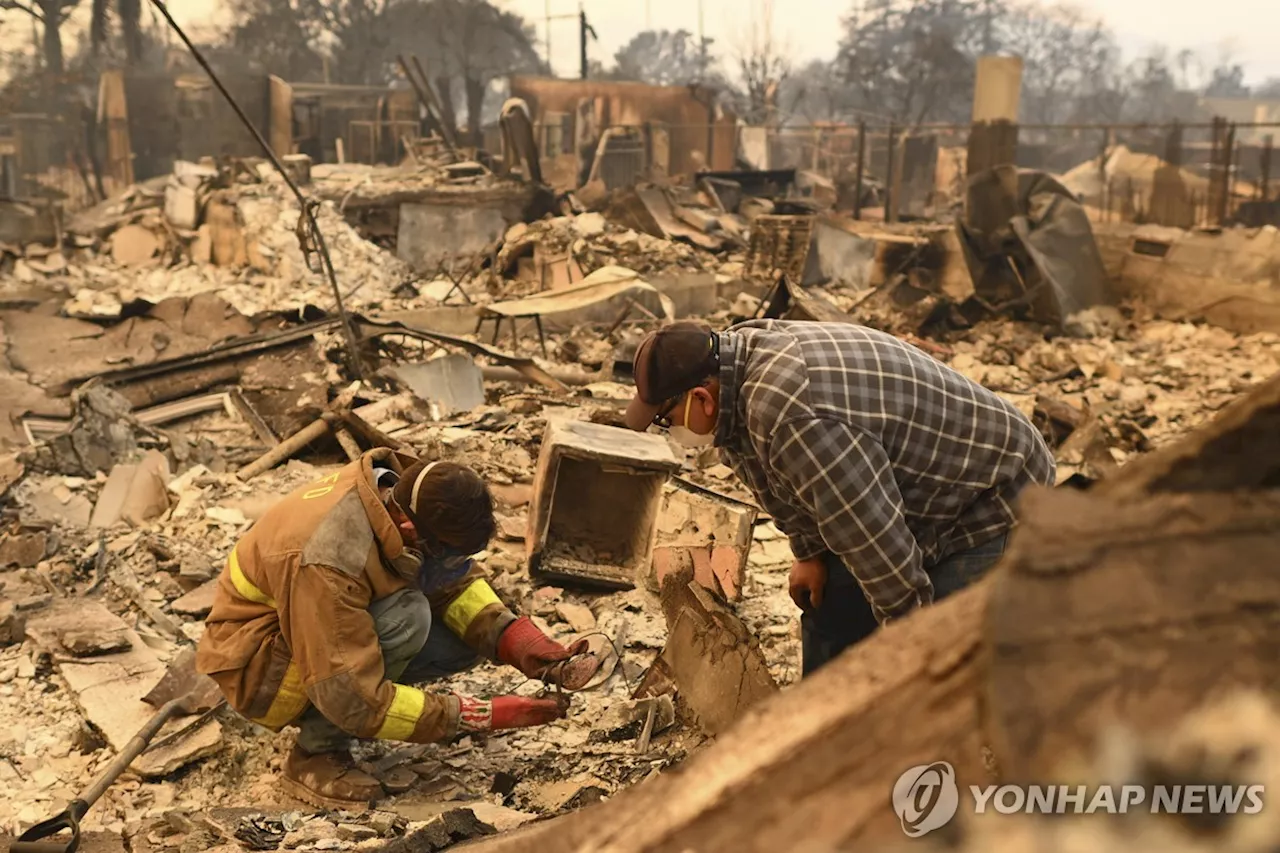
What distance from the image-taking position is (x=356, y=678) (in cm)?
305

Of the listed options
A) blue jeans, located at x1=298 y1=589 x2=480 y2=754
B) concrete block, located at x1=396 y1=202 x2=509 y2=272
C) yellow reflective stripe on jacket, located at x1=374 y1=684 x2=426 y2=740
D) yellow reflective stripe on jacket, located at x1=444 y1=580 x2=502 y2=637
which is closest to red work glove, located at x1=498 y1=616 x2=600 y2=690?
yellow reflective stripe on jacket, located at x1=444 y1=580 x2=502 y2=637

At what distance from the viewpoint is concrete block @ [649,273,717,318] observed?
1227cm

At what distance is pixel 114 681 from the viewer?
403 centimetres

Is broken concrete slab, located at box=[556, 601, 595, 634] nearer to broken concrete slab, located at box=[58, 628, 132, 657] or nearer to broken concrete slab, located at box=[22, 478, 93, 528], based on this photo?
broken concrete slab, located at box=[58, 628, 132, 657]

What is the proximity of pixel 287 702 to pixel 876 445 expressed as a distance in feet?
6.45

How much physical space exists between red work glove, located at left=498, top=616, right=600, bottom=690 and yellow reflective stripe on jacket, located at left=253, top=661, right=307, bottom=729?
2.23ft

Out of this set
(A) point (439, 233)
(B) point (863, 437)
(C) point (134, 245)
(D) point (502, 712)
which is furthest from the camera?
(C) point (134, 245)

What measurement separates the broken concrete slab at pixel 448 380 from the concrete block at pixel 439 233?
787 cm

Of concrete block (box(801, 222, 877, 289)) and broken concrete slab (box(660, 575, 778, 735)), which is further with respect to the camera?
concrete block (box(801, 222, 877, 289))

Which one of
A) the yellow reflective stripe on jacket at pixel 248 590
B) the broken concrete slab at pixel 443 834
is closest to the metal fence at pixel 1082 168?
the yellow reflective stripe on jacket at pixel 248 590

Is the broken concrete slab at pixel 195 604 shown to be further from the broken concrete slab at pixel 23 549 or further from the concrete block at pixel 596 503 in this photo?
the concrete block at pixel 596 503

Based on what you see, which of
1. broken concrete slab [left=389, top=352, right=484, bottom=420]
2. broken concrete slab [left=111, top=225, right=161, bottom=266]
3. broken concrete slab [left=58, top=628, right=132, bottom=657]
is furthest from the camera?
broken concrete slab [left=111, top=225, right=161, bottom=266]

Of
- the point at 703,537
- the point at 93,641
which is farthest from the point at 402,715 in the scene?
the point at 703,537

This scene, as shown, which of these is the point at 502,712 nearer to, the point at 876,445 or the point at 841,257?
the point at 876,445
